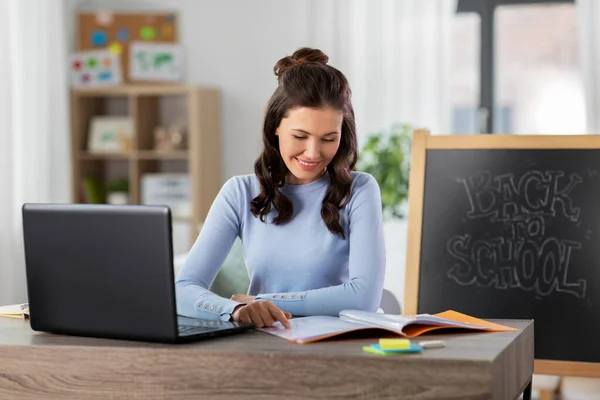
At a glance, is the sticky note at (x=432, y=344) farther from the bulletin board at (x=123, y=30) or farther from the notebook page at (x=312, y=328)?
the bulletin board at (x=123, y=30)

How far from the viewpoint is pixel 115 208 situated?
1.55 meters

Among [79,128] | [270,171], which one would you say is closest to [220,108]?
[79,128]

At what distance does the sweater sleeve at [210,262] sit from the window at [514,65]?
335cm

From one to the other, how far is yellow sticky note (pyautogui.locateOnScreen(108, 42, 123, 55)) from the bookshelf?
26 centimetres

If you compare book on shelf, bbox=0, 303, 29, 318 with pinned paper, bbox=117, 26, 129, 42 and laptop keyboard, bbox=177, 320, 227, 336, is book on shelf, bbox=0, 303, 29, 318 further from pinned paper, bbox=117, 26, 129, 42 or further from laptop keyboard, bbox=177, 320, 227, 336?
pinned paper, bbox=117, 26, 129, 42

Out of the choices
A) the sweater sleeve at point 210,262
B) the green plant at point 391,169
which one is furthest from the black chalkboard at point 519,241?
the green plant at point 391,169

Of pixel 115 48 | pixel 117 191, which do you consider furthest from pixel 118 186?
pixel 115 48

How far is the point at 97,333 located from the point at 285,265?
0.58 metres

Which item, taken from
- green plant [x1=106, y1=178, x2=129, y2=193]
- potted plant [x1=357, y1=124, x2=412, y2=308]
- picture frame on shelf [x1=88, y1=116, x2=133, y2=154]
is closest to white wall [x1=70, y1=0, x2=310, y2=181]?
picture frame on shelf [x1=88, y1=116, x2=133, y2=154]

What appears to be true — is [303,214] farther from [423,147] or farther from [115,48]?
[115,48]

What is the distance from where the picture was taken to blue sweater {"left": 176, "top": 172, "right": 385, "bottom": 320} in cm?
196

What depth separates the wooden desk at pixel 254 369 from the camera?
4.62ft

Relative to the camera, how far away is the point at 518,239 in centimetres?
A: 280

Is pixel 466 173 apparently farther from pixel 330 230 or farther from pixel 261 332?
pixel 261 332
